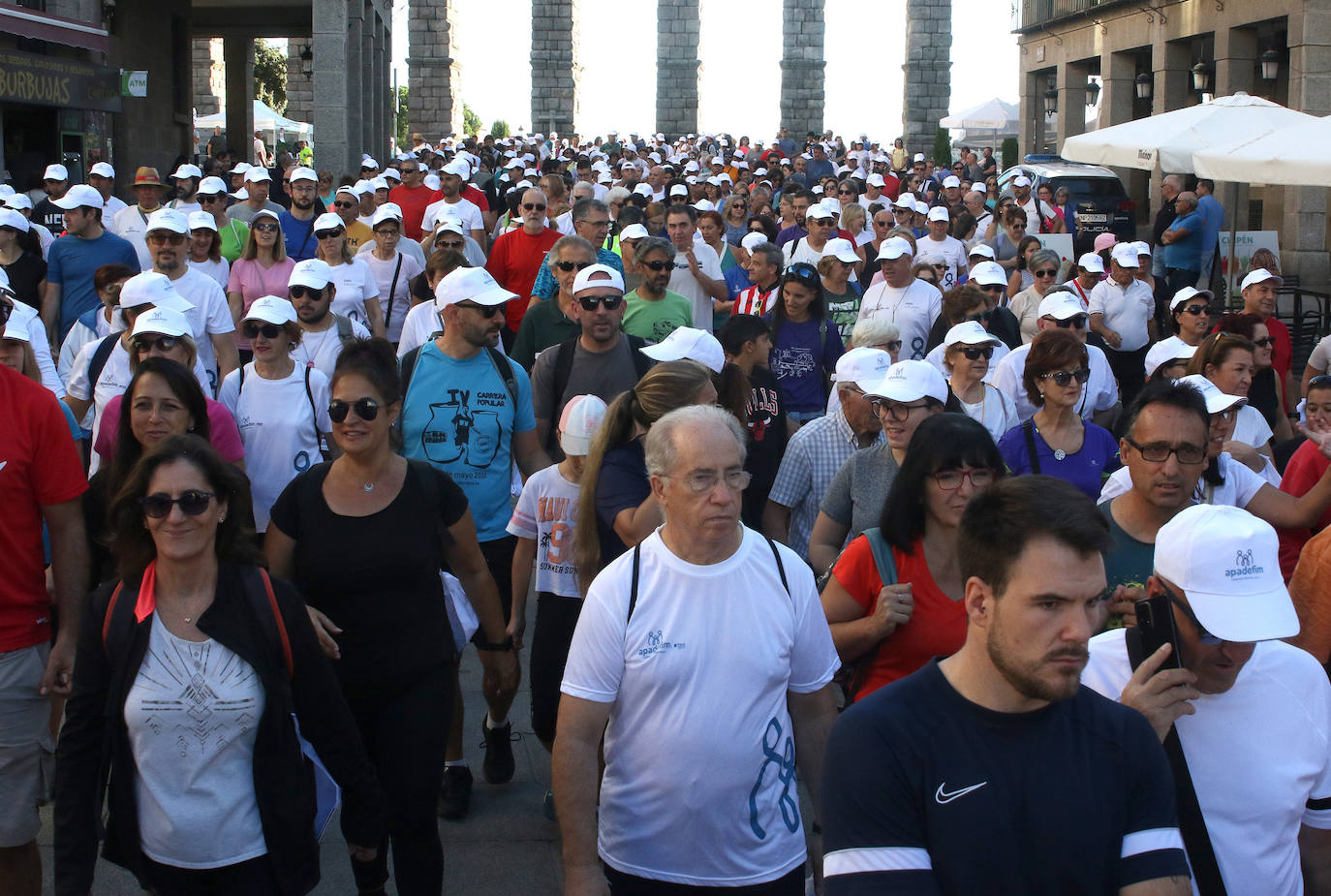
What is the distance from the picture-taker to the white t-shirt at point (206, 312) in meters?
7.76

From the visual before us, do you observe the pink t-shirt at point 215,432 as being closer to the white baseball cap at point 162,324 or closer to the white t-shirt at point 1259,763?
the white baseball cap at point 162,324

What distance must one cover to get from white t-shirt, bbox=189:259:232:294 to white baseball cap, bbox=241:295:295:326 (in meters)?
3.37

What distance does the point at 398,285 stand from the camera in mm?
10469

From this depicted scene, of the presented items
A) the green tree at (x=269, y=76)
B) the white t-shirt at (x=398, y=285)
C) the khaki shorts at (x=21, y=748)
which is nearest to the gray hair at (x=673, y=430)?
the khaki shorts at (x=21, y=748)

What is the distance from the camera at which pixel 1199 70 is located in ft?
77.9

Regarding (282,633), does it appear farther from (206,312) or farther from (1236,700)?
(206,312)

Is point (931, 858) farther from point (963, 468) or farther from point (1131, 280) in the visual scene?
point (1131, 280)

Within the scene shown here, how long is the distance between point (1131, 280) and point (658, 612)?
8506 millimetres

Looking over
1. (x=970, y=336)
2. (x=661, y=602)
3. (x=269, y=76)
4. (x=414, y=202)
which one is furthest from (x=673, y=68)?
(x=661, y=602)

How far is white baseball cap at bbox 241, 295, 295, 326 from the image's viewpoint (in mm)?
6230

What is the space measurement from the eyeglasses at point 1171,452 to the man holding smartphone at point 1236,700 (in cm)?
126

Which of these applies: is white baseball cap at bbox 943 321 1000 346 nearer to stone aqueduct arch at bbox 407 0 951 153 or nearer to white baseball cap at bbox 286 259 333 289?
white baseball cap at bbox 286 259 333 289

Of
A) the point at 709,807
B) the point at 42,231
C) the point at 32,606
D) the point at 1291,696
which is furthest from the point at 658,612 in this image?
the point at 42,231

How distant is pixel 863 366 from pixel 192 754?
9.79ft
